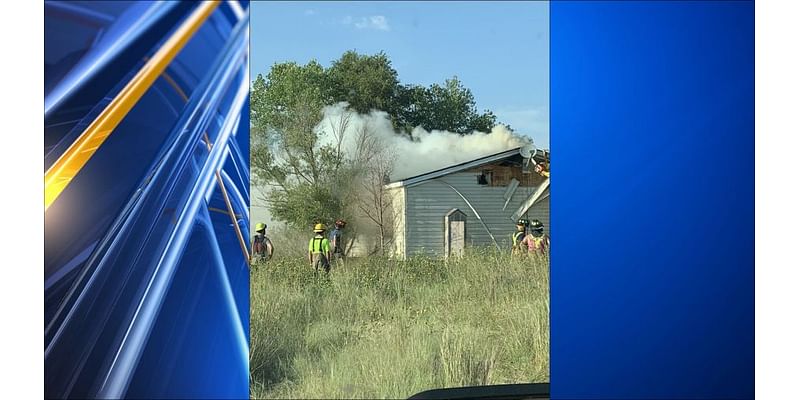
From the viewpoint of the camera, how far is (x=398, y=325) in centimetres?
768

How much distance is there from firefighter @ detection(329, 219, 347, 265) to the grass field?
134 mm

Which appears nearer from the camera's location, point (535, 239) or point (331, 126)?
point (535, 239)

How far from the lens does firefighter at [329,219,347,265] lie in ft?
25.1

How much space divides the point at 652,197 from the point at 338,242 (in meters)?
4.97

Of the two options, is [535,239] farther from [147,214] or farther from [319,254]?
[147,214]

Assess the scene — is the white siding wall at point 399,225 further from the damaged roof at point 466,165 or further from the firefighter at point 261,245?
the firefighter at point 261,245

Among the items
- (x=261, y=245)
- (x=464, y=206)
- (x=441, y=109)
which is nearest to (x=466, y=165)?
(x=464, y=206)

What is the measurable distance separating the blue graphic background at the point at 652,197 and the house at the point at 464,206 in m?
4.37

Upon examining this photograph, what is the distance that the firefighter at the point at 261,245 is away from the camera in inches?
297

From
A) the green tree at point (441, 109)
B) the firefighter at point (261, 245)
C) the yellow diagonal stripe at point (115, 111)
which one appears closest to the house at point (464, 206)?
the green tree at point (441, 109)

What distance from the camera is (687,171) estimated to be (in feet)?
9.96
